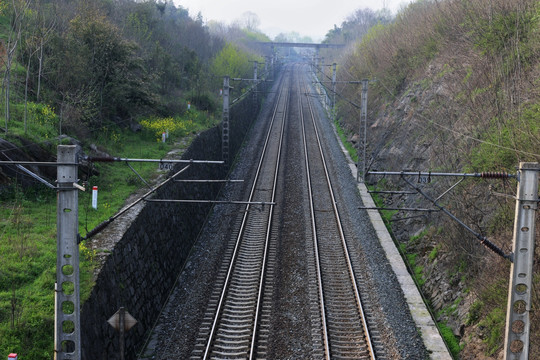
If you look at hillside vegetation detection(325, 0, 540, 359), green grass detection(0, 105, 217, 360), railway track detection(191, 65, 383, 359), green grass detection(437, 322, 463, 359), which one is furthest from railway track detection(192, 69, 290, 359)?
hillside vegetation detection(325, 0, 540, 359)

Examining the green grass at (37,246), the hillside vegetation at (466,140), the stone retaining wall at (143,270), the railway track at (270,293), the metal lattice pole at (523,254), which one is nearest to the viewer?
the metal lattice pole at (523,254)

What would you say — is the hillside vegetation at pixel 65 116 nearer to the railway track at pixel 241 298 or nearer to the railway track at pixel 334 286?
the railway track at pixel 241 298

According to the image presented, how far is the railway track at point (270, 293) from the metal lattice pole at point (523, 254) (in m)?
3.89

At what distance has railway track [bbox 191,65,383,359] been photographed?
1255cm

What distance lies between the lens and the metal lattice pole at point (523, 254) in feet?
28.0

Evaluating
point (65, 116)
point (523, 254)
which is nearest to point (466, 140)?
point (523, 254)

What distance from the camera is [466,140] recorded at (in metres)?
19.0

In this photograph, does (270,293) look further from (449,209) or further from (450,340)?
(449,209)

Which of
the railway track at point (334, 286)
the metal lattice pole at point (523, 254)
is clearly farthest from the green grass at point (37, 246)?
the metal lattice pole at point (523, 254)

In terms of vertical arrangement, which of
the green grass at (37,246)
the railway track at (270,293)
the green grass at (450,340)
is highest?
the green grass at (37,246)

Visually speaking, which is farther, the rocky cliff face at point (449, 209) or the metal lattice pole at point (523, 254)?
the rocky cliff face at point (449, 209)

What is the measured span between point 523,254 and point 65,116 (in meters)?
19.1

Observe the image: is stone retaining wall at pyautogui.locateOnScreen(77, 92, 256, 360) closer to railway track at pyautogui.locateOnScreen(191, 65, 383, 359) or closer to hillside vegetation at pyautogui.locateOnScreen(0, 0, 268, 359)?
hillside vegetation at pyautogui.locateOnScreen(0, 0, 268, 359)

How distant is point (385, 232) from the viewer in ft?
70.0
